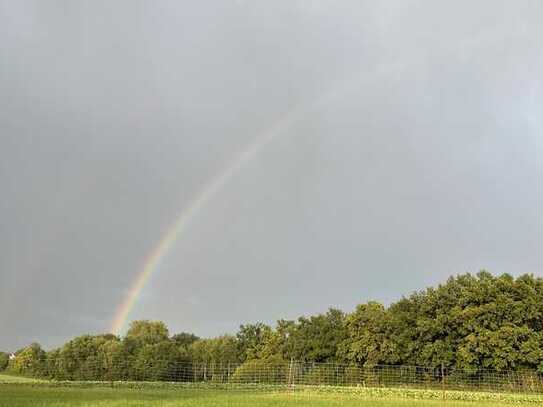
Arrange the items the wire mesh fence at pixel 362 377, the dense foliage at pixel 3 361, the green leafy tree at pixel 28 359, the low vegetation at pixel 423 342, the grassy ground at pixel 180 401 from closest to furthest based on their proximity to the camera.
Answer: the grassy ground at pixel 180 401 < the wire mesh fence at pixel 362 377 < the low vegetation at pixel 423 342 < the green leafy tree at pixel 28 359 < the dense foliage at pixel 3 361

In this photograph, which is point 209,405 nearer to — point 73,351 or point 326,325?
point 326,325

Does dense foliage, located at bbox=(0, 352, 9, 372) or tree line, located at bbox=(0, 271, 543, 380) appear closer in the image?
tree line, located at bbox=(0, 271, 543, 380)

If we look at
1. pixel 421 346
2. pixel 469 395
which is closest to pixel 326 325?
pixel 421 346

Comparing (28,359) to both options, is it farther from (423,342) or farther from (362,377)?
(423,342)

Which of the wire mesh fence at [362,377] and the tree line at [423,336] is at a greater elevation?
the tree line at [423,336]

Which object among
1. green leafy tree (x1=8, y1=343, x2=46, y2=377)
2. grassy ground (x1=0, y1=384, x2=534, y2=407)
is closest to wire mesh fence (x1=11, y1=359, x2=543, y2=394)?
grassy ground (x1=0, y1=384, x2=534, y2=407)

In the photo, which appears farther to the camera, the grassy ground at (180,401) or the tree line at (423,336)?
the tree line at (423,336)

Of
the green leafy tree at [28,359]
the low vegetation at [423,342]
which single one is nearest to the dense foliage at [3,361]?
the green leafy tree at [28,359]

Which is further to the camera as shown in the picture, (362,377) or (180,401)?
(362,377)

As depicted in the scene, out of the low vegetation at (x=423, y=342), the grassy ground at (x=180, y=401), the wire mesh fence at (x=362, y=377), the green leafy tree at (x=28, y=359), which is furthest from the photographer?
the green leafy tree at (x=28, y=359)

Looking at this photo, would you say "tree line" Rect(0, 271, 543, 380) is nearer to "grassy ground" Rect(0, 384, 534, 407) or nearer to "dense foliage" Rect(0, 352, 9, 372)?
"grassy ground" Rect(0, 384, 534, 407)

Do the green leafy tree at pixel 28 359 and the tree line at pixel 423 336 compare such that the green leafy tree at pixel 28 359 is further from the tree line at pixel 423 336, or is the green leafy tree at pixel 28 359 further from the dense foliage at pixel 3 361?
the tree line at pixel 423 336

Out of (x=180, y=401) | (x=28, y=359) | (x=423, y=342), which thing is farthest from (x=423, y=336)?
(x=28, y=359)

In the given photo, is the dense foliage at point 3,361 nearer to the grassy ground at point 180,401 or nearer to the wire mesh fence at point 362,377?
the wire mesh fence at point 362,377
